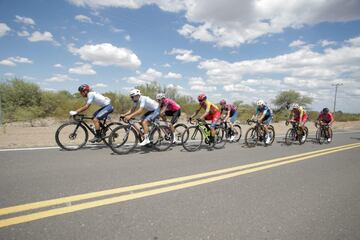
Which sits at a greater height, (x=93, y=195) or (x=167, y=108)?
(x=167, y=108)

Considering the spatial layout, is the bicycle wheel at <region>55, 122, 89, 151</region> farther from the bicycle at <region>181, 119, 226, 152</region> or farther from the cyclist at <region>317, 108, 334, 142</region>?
the cyclist at <region>317, 108, 334, 142</region>

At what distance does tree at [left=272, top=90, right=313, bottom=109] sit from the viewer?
207ft

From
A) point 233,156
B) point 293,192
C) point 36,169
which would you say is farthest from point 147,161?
point 293,192

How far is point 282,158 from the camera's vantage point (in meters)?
7.61

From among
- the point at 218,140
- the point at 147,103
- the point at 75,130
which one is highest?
the point at 147,103

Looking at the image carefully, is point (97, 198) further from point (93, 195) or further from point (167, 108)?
point (167, 108)

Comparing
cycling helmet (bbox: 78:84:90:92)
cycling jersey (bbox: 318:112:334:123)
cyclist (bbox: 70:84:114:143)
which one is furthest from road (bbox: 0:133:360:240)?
cycling jersey (bbox: 318:112:334:123)

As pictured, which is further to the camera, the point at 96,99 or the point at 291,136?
the point at 291,136

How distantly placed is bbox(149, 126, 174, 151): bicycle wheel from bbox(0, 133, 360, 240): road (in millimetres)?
1547

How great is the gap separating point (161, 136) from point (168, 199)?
176 inches

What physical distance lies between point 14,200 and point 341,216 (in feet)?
15.6

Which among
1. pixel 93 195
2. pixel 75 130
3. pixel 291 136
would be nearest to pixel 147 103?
pixel 75 130

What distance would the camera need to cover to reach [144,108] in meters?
7.79

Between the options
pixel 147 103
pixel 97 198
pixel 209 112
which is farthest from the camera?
pixel 209 112
